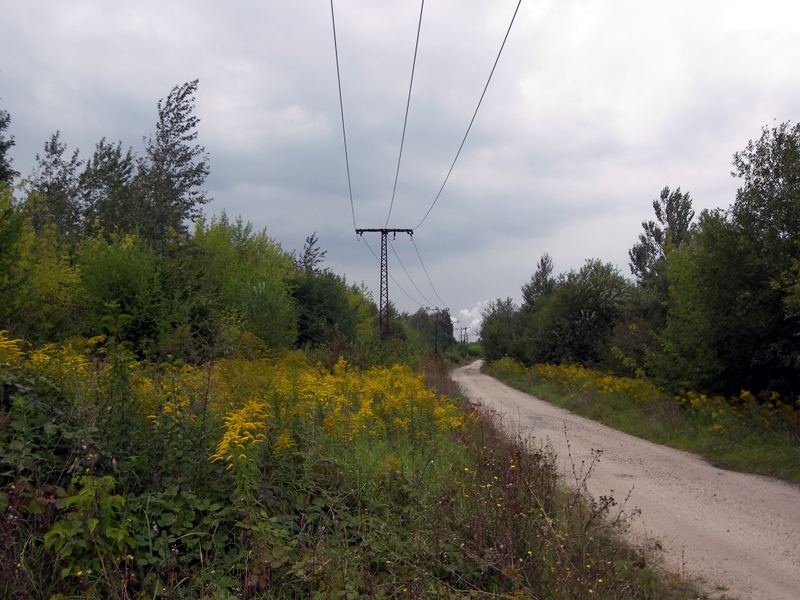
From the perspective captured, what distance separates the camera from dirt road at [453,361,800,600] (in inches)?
237

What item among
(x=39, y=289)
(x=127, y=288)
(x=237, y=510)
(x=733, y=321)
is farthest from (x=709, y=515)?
(x=39, y=289)

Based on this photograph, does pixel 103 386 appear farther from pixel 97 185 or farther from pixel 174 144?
pixel 97 185

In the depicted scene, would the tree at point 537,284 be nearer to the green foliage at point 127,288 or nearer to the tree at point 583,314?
the tree at point 583,314

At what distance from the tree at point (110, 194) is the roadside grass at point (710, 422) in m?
23.8

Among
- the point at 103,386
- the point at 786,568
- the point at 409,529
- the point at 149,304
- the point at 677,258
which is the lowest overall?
the point at 786,568

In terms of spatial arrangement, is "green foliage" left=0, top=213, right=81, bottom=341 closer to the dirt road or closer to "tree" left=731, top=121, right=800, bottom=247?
the dirt road

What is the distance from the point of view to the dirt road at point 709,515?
6020 mm

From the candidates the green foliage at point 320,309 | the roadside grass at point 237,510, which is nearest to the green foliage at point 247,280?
the green foliage at point 320,309

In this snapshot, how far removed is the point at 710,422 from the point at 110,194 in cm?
3548

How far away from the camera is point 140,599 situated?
4.16 m

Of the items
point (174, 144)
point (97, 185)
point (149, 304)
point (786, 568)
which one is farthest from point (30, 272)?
point (97, 185)

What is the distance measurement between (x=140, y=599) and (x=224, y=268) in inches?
Result: 1080

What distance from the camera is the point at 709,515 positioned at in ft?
26.9

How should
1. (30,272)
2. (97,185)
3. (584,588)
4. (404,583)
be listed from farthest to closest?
(97,185) → (30,272) → (404,583) → (584,588)
